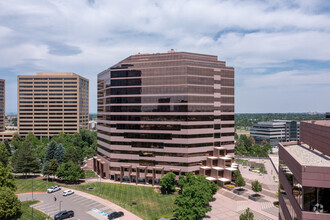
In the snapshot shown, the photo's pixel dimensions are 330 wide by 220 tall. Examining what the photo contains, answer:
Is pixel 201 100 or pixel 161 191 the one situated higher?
pixel 201 100

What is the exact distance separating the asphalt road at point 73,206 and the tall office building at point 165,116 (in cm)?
2047

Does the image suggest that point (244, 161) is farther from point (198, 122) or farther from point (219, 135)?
point (198, 122)

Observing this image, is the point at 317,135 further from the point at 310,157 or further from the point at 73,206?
the point at 73,206

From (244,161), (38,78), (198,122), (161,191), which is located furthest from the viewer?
(38,78)

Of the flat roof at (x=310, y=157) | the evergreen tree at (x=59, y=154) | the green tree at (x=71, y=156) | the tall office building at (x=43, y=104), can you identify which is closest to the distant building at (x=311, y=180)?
the flat roof at (x=310, y=157)

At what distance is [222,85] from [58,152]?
78.1m

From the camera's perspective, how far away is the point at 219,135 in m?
93.1

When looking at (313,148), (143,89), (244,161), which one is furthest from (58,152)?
(313,148)

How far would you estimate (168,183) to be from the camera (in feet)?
249

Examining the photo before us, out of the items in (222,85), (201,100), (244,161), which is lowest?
(244,161)

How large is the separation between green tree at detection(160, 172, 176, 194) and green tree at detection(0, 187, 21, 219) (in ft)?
130

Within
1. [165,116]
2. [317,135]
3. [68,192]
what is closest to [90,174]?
[68,192]

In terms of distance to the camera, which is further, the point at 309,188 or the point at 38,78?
the point at 38,78

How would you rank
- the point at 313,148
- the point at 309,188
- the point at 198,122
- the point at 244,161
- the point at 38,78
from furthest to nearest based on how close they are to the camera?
the point at 38,78 < the point at 244,161 < the point at 198,122 < the point at 313,148 < the point at 309,188
